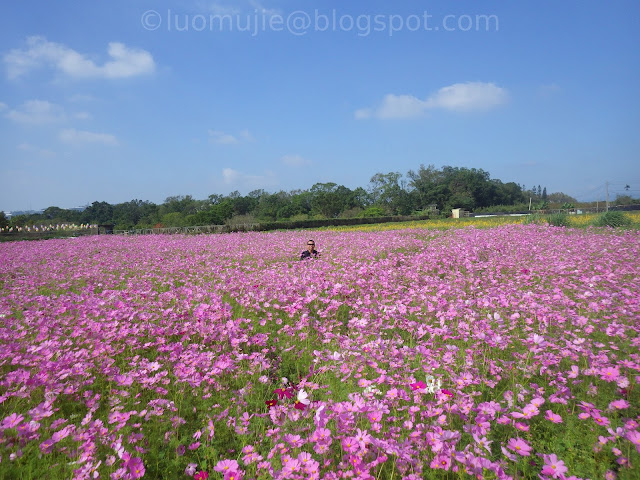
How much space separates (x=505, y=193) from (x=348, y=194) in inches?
1750

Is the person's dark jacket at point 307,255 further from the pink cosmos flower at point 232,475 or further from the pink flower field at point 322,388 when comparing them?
the pink cosmos flower at point 232,475

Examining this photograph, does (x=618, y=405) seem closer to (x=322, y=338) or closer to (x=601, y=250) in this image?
(x=322, y=338)

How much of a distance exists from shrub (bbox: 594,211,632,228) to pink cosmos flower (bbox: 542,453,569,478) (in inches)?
697

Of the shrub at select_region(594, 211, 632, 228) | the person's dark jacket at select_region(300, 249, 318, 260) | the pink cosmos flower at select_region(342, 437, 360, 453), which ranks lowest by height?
the pink cosmos flower at select_region(342, 437, 360, 453)

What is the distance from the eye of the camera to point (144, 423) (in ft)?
8.52

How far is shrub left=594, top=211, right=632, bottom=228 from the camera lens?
1552 centimetres

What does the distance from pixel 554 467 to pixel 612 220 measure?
60.1 ft

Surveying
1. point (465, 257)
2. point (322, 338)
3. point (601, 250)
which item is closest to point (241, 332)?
point (322, 338)

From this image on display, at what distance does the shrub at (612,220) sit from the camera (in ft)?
50.9

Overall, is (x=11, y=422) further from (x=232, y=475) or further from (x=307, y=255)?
(x=307, y=255)

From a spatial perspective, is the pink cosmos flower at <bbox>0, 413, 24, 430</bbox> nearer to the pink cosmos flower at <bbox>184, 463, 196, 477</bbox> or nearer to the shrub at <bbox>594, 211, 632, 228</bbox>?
the pink cosmos flower at <bbox>184, 463, 196, 477</bbox>

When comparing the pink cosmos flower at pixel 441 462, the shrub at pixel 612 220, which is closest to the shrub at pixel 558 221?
the shrub at pixel 612 220

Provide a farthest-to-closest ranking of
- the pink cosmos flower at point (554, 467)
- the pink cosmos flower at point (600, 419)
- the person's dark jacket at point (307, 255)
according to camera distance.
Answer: the person's dark jacket at point (307, 255) < the pink cosmos flower at point (600, 419) < the pink cosmos flower at point (554, 467)

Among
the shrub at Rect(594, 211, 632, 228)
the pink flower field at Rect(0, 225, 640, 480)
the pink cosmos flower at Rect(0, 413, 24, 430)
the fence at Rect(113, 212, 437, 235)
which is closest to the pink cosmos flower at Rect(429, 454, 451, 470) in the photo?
the pink flower field at Rect(0, 225, 640, 480)
